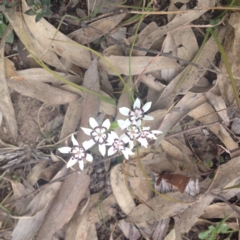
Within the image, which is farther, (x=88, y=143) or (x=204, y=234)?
(x=204, y=234)

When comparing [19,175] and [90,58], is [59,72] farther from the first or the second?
[19,175]

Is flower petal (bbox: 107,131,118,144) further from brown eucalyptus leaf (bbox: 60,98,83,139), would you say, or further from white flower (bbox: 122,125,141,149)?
brown eucalyptus leaf (bbox: 60,98,83,139)

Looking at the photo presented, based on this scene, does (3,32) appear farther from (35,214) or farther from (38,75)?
(35,214)

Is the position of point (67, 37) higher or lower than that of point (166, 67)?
higher

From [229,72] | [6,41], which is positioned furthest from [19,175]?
[229,72]

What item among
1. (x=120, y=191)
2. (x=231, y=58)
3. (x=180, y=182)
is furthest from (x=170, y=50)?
(x=120, y=191)

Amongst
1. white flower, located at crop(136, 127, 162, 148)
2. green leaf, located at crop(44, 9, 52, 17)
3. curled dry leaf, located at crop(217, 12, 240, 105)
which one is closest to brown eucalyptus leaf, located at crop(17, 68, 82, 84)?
green leaf, located at crop(44, 9, 52, 17)
